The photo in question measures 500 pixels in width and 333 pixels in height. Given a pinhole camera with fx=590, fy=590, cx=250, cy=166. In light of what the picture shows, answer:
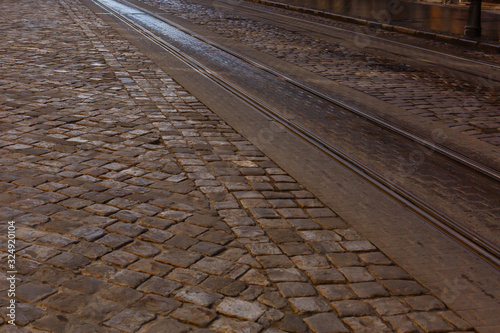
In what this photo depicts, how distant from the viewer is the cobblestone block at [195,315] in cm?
308

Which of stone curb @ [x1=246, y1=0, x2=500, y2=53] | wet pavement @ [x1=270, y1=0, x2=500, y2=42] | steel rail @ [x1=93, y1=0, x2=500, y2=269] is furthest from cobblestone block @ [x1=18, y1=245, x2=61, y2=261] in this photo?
wet pavement @ [x1=270, y1=0, x2=500, y2=42]

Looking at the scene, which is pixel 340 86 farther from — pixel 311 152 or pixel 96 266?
pixel 96 266

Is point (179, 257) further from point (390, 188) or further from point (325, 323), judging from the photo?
point (390, 188)

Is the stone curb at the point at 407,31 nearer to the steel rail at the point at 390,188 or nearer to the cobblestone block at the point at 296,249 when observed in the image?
the steel rail at the point at 390,188

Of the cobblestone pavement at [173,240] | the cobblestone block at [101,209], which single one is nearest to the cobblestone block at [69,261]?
the cobblestone pavement at [173,240]

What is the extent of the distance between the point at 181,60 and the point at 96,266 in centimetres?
828

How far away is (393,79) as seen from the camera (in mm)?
10172

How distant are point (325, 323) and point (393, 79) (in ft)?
25.3

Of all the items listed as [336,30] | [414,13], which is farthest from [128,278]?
[414,13]

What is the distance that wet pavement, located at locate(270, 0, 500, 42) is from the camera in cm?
1796

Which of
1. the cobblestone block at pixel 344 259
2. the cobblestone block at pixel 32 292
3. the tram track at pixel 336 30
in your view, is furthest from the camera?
the tram track at pixel 336 30

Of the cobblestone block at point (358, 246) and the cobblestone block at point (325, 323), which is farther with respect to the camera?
the cobblestone block at point (358, 246)

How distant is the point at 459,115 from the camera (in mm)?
7824

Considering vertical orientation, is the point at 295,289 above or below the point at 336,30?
above
